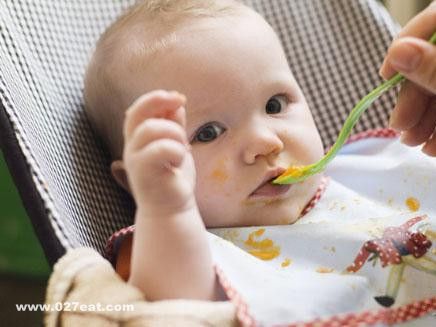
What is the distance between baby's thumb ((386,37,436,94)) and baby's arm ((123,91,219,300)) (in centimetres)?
22

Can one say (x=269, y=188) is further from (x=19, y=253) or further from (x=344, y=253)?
(x=19, y=253)

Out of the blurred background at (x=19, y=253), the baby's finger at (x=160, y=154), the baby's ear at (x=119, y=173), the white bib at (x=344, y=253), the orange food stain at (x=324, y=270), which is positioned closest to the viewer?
the baby's finger at (x=160, y=154)

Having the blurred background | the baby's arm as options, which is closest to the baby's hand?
the baby's arm

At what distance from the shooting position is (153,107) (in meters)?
0.69

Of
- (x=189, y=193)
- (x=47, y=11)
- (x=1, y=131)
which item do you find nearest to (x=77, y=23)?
(x=47, y=11)

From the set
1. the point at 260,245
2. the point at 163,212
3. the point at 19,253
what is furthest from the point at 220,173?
the point at 19,253

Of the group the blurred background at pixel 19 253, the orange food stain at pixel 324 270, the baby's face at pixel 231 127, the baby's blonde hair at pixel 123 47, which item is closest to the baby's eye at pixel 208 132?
the baby's face at pixel 231 127

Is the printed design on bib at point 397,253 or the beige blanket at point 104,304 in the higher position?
the beige blanket at point 104,304

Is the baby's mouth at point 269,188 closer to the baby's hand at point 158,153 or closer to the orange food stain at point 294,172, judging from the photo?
the orange food stain at point 294,172

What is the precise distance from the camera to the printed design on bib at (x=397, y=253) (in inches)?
34.4

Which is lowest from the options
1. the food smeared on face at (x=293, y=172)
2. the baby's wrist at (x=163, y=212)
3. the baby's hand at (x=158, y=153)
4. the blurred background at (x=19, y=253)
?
the blurred background at (x=19, y=253)

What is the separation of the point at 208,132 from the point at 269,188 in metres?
0.11

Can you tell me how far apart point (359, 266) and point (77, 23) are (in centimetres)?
62

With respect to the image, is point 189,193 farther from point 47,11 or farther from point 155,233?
point 47,11
